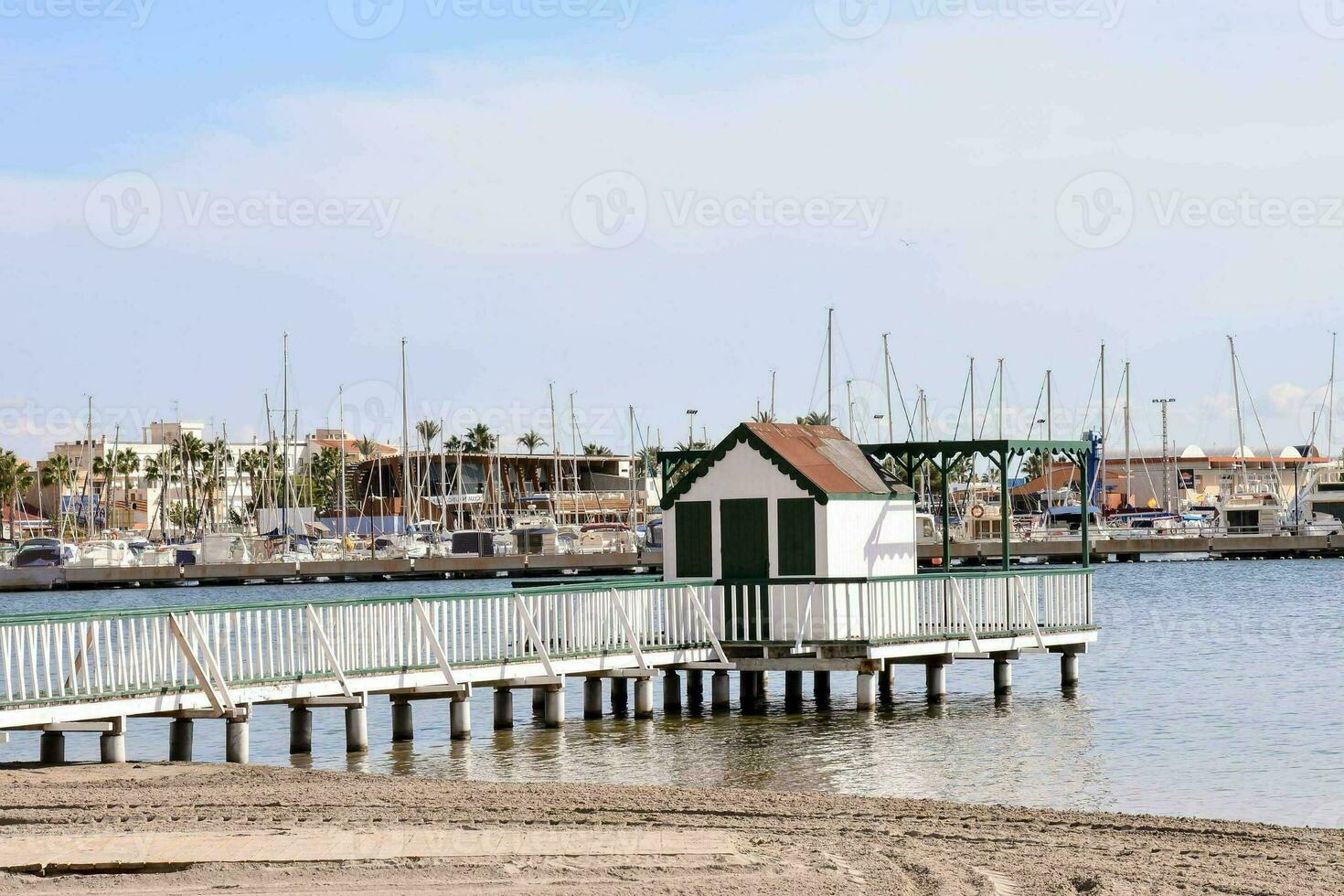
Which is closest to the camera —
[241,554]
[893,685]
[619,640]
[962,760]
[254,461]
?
[962,760]

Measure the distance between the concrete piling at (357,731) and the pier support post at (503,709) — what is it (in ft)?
10.0

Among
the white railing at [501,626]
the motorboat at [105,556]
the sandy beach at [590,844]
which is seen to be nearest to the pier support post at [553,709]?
the white railing at [501,626]

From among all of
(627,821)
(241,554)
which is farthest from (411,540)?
(627,821)

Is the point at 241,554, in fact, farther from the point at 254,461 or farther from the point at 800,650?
the point at 800,650

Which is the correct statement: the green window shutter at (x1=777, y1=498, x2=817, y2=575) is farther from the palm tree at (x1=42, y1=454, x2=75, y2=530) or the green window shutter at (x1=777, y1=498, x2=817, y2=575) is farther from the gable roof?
the palm tree at (x1=42, y1=454, x2=75, y2=530)

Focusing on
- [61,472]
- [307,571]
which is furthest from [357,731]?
[61,472]

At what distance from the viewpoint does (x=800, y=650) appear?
85.9ft

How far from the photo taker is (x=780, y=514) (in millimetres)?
26531

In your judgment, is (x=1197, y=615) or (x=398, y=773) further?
(x=1197, y=615)

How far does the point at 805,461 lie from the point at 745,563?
1.81 metres

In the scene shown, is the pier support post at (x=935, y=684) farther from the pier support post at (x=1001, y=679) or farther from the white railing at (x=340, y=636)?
the white railing at (x=340, y=636)

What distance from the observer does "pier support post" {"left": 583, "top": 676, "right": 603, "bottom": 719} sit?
26.7 metres

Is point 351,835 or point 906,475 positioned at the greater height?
point 906,475

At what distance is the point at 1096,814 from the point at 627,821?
495cm
